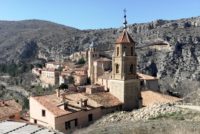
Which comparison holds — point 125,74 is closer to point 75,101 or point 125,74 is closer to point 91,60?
point 75,101

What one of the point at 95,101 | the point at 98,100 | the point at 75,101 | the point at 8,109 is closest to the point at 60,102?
the point at 75,101

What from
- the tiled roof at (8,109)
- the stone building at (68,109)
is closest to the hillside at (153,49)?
the stone building at (68,109)

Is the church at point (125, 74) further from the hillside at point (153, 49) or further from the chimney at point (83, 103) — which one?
the hillside at point (153, 49)

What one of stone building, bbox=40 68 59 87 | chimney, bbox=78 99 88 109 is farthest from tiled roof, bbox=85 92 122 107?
stone building, bbox=40 68 59 87

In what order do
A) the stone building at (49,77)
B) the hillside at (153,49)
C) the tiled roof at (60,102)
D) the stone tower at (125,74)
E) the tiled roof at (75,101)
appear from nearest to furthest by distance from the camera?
the tiled roof at (60,102) → the tiled roof at (75,101) → the stone tower at (125,74) → the stone building at (49,77) → the hillside at (153,49)

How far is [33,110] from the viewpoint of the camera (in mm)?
34875

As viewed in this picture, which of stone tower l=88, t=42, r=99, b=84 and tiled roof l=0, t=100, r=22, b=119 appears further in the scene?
stone tower l=88, t=42, r=99, b=84

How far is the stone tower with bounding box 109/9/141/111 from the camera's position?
128ft

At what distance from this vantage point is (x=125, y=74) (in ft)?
127

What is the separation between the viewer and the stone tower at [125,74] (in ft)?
128

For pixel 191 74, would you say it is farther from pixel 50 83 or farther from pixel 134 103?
pixel 134 103

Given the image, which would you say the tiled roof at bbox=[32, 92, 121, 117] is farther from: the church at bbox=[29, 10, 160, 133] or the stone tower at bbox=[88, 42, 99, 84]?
the stone tower at bbox=[88, 42, 99, 84]

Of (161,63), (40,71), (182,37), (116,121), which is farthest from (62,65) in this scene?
(116,121)

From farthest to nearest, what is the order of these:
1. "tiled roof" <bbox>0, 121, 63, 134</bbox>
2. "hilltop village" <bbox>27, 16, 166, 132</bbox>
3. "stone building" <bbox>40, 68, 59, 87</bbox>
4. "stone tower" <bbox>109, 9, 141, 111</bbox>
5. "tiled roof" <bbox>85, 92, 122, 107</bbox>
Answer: "stone building" <bbox>40, 68, 59, 87</bbox>
"stone tower" <bbox>109, 9, 141, 111</bbox>
"tiled roof" <bbox>85, 92, 122, 107</bbox>
"hilltop village" <bbox>27, 16, 166, 132</bbox>
"tiled roof" <bbox>0, 121, 63, 134</bbox>
